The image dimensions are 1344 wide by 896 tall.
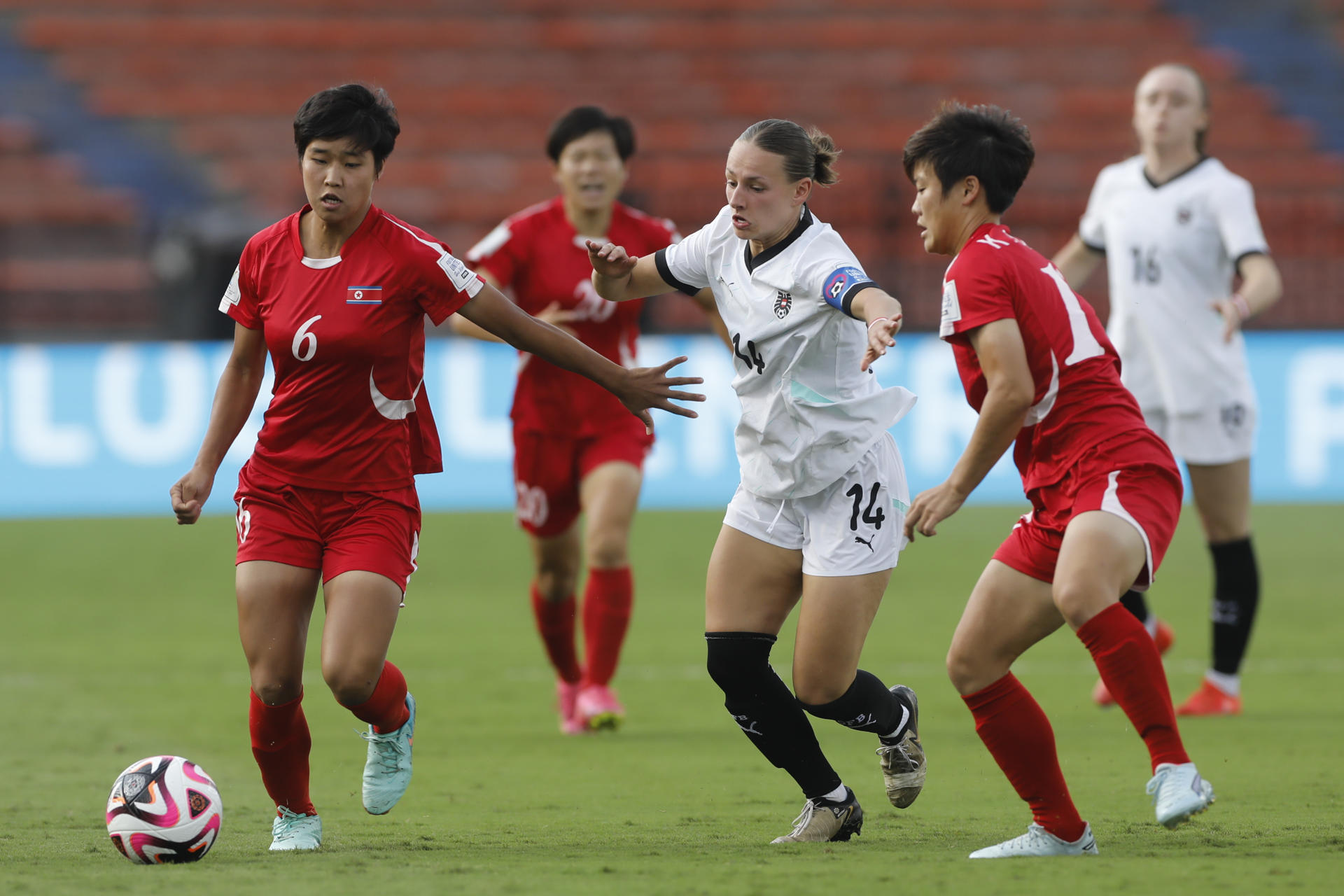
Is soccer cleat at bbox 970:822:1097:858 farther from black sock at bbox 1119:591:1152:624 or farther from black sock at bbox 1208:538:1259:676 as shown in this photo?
black sock at bbox 1208:538:1259:676

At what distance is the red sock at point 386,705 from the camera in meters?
4.48

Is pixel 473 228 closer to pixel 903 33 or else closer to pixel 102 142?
pixel 102 142

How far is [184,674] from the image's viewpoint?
7906 millimetres

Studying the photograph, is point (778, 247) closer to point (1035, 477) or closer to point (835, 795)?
point (1035, 477)

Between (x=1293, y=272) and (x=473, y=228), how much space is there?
8.55m

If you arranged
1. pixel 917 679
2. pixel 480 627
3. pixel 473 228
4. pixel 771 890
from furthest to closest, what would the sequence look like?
pixel 473 228
pixel 480 627
pixel 917 679
pixel 771 890

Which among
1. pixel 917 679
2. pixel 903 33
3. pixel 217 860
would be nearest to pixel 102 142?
pixel 903 33

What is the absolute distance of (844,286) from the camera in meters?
4.27

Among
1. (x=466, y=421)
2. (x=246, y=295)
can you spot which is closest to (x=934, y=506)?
(x=246, y=295)

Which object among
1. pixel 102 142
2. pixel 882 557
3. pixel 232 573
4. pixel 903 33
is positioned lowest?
pixel 232 573

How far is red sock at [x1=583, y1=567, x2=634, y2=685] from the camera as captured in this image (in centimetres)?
673

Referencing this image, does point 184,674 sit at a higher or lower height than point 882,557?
lower

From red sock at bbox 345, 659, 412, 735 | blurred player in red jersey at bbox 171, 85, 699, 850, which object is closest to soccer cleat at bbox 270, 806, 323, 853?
blurred player in red jersey at bbox 171, 85, 699, 850

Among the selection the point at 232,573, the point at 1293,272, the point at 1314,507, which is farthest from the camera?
the point at 1293,272
